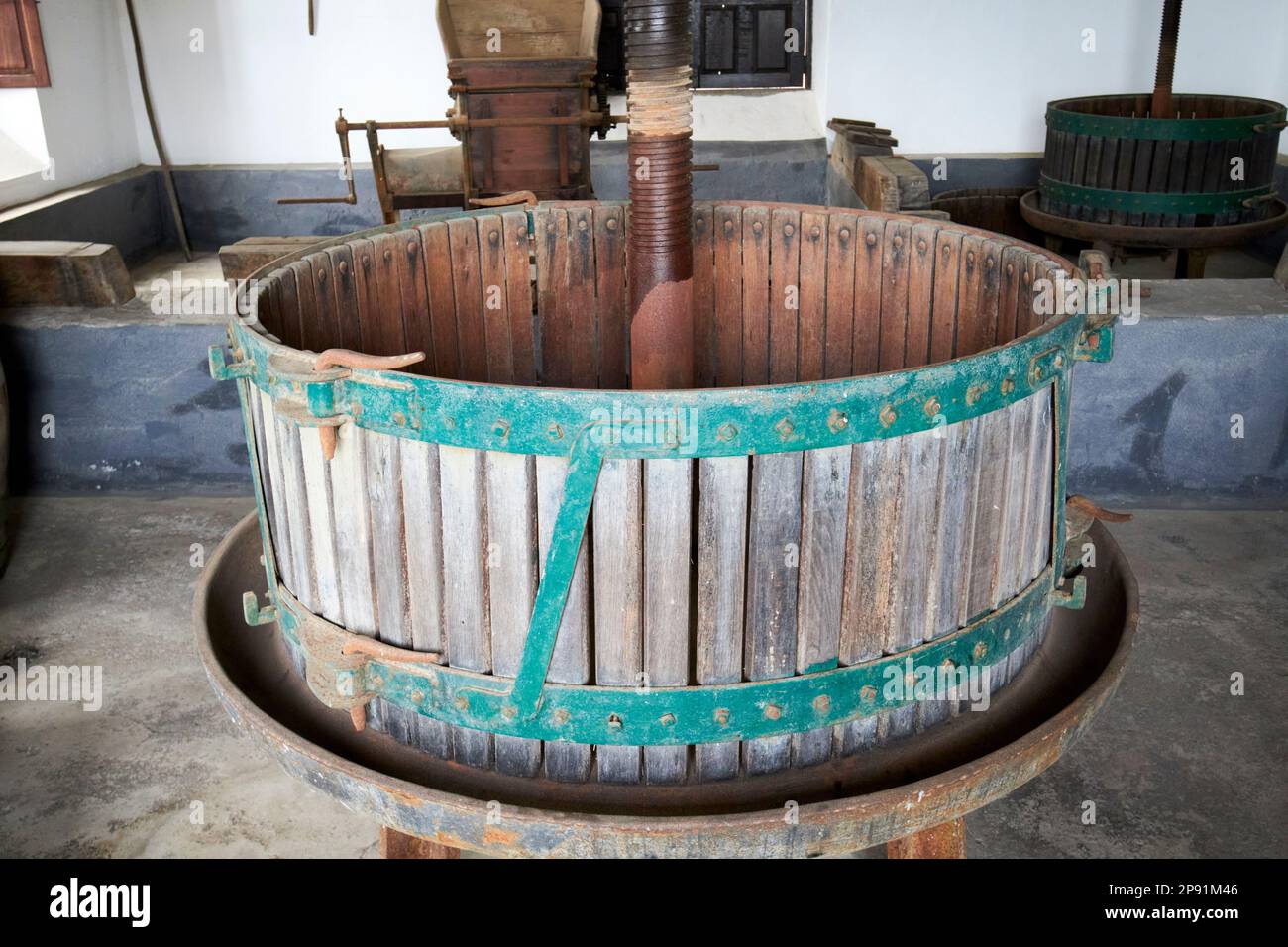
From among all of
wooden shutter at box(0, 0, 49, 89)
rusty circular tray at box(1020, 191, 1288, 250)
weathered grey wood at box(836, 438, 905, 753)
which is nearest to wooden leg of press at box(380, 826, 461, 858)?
weathered grey wood at box(836, 438, 905, 753)

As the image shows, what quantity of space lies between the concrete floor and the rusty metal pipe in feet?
5.00

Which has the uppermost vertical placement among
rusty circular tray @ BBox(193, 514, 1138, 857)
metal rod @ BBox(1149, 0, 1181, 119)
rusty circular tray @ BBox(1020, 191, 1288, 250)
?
metal rod @ BBox(1149, 0, 1181, 119)

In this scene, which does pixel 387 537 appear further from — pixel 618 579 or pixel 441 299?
pixel 441 299

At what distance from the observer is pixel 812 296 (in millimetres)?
3346

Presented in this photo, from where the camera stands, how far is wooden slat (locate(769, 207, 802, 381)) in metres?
3.31

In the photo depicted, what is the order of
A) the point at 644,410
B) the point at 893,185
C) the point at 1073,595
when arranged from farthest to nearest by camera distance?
1. the point at 893,185
2. the point at 1073,595
3. the point at 644,410

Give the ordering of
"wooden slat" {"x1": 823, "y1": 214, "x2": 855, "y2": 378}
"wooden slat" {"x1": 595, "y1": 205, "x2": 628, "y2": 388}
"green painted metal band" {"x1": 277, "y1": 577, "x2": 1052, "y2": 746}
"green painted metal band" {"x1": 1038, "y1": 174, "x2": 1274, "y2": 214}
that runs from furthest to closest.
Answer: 1. "green painted metal band" {"x1": 1038, "y1": 174, "x2": 1274, "y2": 214}
2. "wooden slat" {"x1": 595, "y1": 205, "x2": 628, "y2": 388}
3. "wooden slat" {"x1": 823, "y1": 214, "x2": 855, "y2": 378}
4. "green painted metal band" {"x1": 277, "y1": 577, "x2": 1052, "y2": 746}

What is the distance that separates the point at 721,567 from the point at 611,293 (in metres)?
1.55

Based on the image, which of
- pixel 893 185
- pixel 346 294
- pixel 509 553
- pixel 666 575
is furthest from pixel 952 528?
pixel 893 185

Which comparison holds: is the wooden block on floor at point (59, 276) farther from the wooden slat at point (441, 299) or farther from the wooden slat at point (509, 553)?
the wooden slat at point (509, 553)

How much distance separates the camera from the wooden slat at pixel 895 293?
311 centimetres

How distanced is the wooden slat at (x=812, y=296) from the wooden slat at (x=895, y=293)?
0.60 feet

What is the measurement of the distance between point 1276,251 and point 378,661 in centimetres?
751

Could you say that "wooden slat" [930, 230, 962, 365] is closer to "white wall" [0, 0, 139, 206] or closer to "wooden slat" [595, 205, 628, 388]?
"wooden slat" [595, 205, 628, 388]
